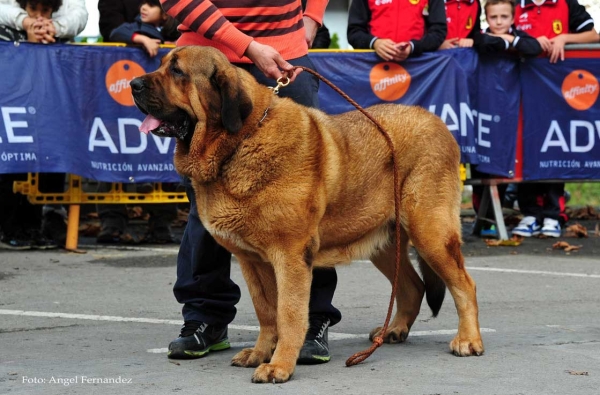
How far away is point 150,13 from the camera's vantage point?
9.01 meters

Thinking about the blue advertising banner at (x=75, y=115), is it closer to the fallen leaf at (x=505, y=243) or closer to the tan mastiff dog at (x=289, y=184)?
the fallen leaf at (x=505, y=243)

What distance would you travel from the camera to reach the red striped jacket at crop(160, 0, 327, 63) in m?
4.71

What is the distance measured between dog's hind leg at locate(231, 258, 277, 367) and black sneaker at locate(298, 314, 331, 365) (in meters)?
0.16

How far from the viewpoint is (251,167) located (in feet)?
14.4

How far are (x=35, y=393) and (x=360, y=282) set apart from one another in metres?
3.57

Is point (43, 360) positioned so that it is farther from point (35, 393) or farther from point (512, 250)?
point (512, 250)

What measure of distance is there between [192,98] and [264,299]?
3.42 feet

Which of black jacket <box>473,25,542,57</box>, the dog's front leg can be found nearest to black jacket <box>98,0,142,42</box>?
black jacket <box>473,25,542,57</box>

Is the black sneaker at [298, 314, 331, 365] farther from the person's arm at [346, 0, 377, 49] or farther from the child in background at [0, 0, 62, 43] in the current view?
the person's arm at [346, 0, 377, 49]

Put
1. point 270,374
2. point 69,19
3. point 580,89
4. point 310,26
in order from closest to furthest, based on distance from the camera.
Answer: point 270,374, point 310,26, point 69,19, point 580,89

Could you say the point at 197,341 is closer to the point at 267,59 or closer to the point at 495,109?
the point at 267,59

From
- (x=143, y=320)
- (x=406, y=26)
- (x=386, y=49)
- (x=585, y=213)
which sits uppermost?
(x=406, y=26)

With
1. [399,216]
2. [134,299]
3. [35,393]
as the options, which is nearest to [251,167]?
[399,216]

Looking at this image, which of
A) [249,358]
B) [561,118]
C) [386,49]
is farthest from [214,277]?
[561,118]
